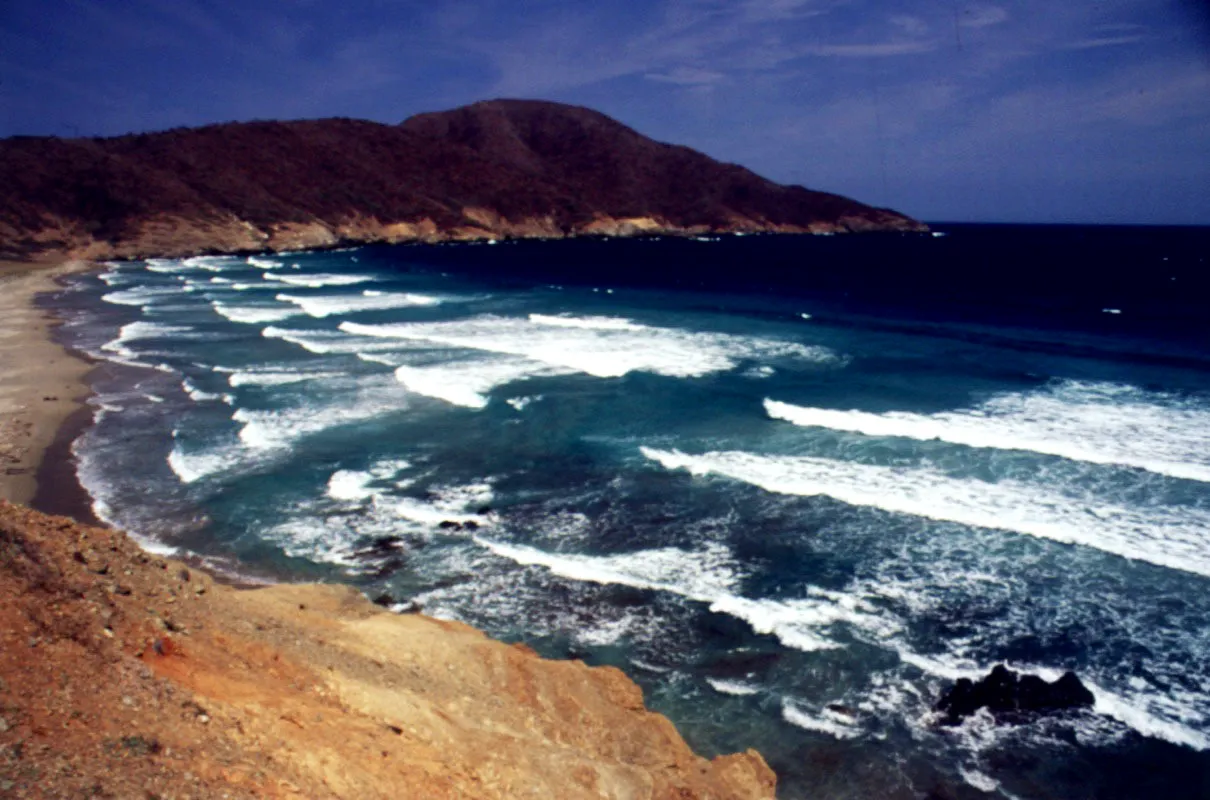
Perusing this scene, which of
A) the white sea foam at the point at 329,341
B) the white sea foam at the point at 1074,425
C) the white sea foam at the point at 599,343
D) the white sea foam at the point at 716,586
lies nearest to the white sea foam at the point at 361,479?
the white sea foam at the point at 716,586

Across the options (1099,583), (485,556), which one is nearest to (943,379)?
Result: (1099,583)

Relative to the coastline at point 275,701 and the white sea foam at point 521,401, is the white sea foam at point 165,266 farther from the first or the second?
the coastline at point 275,701

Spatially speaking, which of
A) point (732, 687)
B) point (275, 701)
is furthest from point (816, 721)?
point (275, 701)

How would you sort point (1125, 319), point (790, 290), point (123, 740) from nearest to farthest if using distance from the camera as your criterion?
point (123, 740) → point (1125, 319) → point (790, 290)

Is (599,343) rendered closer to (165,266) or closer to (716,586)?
(716,586)

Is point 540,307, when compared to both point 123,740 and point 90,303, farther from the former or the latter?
point 123,740

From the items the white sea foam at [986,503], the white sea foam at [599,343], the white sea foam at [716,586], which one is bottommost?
the white sea foam at [716,586]
